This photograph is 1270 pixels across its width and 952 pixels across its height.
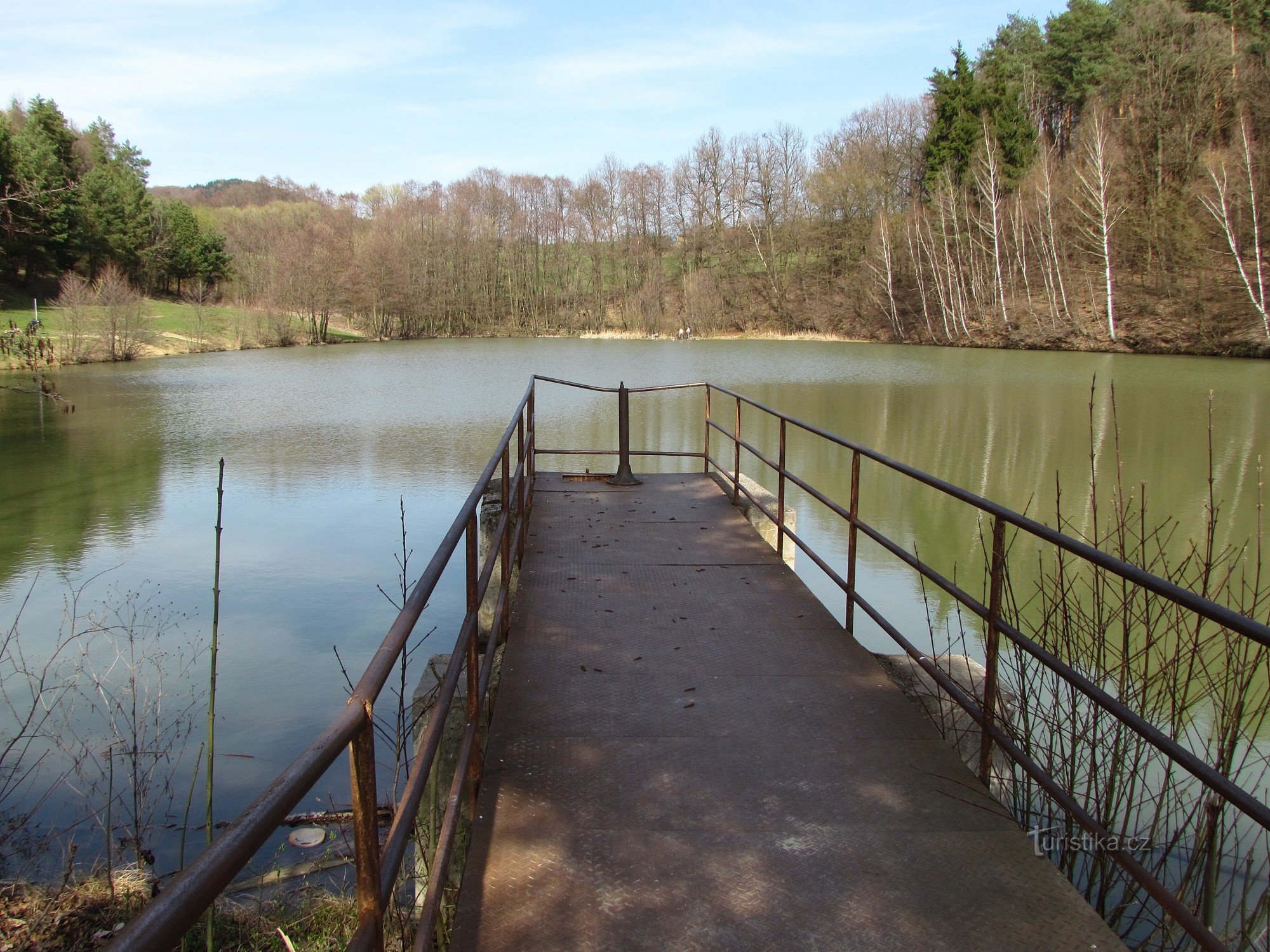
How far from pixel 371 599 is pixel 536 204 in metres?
73.2

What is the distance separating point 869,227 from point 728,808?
6111cm

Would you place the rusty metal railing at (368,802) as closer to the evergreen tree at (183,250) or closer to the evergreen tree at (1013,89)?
the evergreen tree at (1013,89)

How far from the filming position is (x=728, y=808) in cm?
285

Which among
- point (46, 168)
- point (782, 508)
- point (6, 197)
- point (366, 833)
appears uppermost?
point (46, 168)

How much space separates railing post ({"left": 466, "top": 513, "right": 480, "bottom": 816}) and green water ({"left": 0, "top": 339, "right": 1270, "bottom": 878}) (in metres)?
2.89

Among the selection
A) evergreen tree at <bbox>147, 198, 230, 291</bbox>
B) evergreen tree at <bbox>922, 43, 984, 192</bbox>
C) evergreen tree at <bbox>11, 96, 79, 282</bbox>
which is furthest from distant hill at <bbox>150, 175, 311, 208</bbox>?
evergreen tree at <bbox>922, 43, 984, 192</bbox>

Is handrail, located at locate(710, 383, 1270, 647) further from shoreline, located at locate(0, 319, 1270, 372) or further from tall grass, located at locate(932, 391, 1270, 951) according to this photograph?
shoreline, located at locate(0, 319, 1270, 372)

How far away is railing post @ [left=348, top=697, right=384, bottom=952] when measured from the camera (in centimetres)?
138

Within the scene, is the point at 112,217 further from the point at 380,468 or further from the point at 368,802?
the point at 368,802

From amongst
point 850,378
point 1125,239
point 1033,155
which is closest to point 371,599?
point 850,378

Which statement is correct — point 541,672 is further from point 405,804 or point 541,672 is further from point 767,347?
point 767,347

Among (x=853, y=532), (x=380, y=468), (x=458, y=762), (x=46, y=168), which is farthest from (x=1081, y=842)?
(x=46, y=168)

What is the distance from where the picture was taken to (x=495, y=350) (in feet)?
154

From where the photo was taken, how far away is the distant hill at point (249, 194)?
3839 inches
